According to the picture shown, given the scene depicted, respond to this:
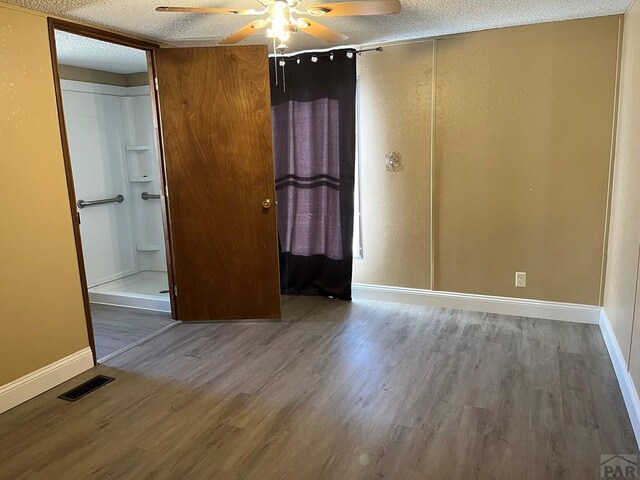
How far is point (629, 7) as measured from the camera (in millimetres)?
3066

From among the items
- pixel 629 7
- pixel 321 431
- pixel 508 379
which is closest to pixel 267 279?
pixel 321 431

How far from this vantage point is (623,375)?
2639 mm

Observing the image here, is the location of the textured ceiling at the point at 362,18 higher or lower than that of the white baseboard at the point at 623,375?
higher

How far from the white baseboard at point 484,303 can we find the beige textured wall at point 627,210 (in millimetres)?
237

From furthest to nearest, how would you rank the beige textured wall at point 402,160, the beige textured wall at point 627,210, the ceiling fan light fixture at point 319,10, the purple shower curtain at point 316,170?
1. the purple shower curtain at point 316,170
2. the beige textured wall at point 402,160
3. the beige textured wall at point 627,210
4. the ceiling fan light fixture at point 319,10

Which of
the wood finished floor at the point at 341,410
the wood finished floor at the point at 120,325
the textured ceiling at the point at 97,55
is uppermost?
the textured ceiling at the point at 97,55

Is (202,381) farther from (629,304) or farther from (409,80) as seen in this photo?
(409,80)

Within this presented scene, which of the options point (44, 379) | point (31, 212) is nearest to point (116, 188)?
point (31, 212)

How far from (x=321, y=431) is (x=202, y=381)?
90 cm

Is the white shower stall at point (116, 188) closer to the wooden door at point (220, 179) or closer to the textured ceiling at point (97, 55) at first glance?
the textured ceiling at point (97, 55)

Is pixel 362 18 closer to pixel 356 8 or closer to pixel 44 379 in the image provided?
pixel 356 8

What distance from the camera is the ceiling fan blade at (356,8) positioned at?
2188mm

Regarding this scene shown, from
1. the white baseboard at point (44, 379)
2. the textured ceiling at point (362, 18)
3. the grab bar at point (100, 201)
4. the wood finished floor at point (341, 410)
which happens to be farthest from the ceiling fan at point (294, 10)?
the grab bar at point (100, 201)

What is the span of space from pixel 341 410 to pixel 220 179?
196cm
